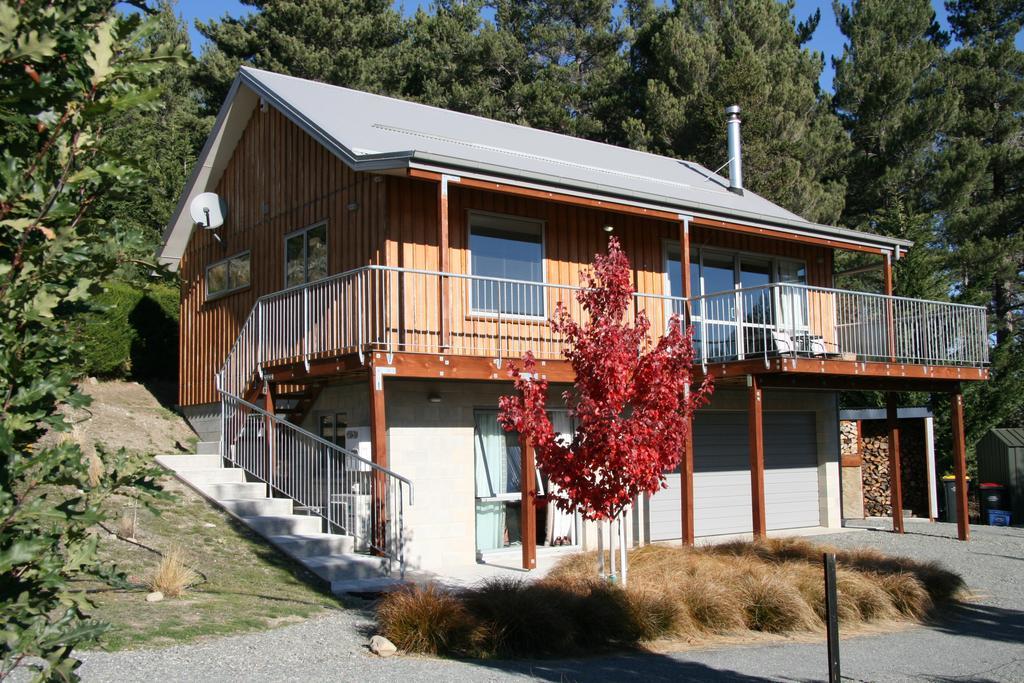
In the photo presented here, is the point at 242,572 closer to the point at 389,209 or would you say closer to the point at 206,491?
the point at 206,491

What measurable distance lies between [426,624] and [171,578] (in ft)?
9.56

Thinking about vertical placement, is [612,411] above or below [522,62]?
below

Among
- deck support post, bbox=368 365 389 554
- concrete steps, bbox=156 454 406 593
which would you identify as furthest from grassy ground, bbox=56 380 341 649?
deck support post, bbox=368 365 389 554

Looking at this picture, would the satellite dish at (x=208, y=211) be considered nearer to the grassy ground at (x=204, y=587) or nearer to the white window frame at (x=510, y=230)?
the white window frame at (x=510, y=230)

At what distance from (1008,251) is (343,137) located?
89.5 ft

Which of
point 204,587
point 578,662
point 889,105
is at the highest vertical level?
point 889,105

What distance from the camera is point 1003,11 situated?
129 ft

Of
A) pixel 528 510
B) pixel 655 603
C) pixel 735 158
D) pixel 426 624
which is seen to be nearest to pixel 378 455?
pixel 528 510

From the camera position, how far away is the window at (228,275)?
18.8 metres

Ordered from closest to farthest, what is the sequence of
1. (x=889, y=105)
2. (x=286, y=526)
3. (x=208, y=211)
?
(x=286, y=526) < (x=208, y=211) < (x=889, y=105)

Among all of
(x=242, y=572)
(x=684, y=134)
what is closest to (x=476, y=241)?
(x=242, y=572)

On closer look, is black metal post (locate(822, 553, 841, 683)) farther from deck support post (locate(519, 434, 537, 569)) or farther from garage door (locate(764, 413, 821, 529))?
garage door (locate(764, 413, 821, 529))

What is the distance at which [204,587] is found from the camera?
35.5 feet

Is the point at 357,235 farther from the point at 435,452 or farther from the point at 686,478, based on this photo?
the point at 686,478
